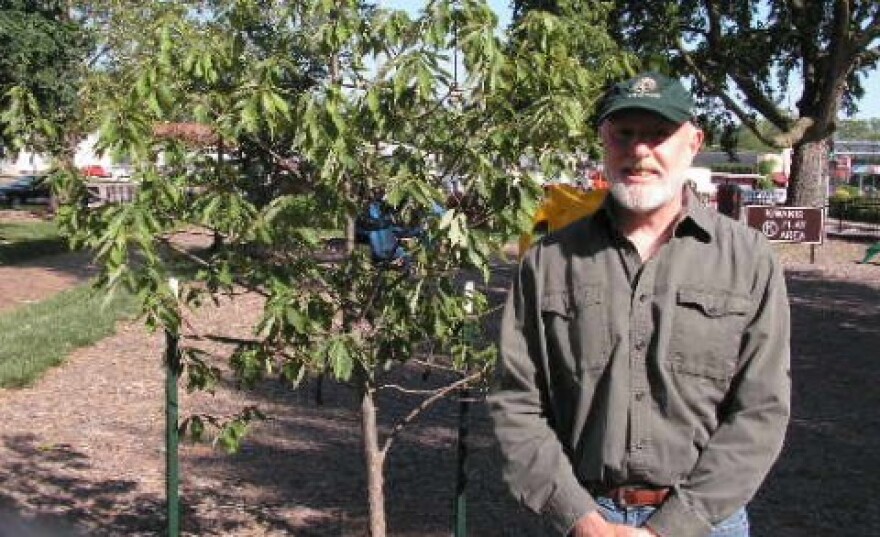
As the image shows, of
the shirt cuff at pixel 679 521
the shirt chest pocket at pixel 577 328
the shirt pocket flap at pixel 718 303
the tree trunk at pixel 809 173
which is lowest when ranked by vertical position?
the shirt cuff at pixel 679 521

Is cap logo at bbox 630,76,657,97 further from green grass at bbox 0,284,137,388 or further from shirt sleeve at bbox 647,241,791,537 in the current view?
green grass at bbox 0,284,137,388

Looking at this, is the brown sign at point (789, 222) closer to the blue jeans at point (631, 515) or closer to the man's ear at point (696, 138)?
the man's ear at point (696, 138)

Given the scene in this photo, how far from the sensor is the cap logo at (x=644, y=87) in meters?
2.49

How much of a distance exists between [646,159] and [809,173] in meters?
24.8

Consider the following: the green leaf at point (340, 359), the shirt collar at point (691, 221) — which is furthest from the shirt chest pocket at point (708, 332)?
the green leaf at point (340, 359)

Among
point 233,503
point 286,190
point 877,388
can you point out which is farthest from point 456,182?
point 877,388

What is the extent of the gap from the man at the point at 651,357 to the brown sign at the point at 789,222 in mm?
17847

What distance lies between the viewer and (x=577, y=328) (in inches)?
101

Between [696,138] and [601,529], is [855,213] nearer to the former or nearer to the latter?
[696,138]

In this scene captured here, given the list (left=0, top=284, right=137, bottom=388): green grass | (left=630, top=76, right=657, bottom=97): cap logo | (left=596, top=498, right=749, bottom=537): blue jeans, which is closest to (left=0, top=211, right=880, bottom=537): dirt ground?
(left=0, top=284, right=137, bottom=388): green grass

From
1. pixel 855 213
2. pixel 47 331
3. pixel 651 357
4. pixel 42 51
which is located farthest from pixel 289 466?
pixel 855 213

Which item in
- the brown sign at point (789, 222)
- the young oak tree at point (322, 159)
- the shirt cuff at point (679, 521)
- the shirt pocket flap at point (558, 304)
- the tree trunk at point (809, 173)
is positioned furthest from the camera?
the tree trunk at point (809, 173)

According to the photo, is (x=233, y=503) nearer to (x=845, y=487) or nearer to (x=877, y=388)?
(x=845, y=487)

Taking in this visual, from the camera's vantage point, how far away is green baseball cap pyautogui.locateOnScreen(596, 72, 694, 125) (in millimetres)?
2469
